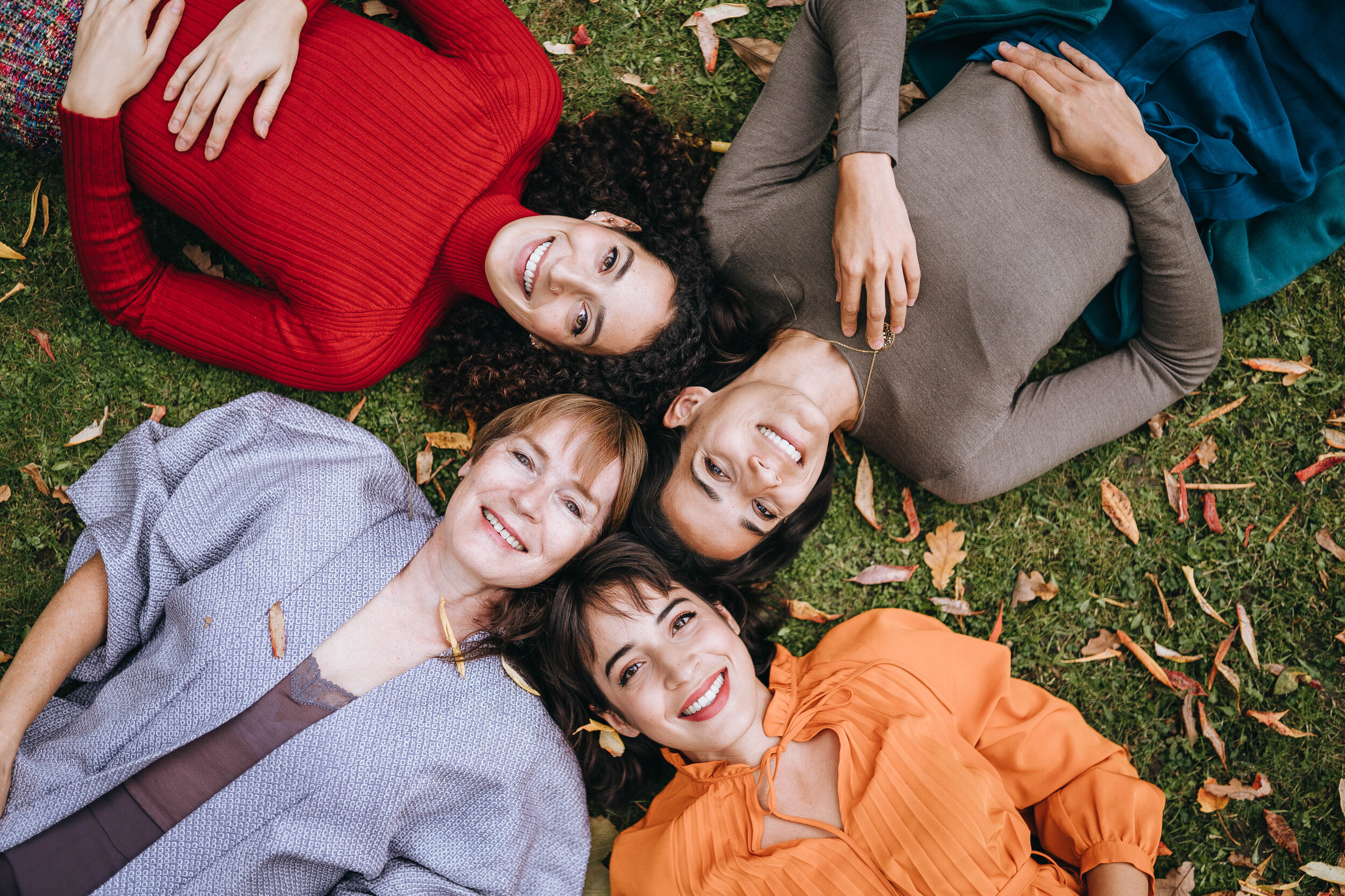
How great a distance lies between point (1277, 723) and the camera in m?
4.09

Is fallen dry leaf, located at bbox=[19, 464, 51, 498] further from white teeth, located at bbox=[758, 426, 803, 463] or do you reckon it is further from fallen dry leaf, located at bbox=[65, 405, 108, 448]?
white teeth, located at bbox=[758, 426, 803, 463]

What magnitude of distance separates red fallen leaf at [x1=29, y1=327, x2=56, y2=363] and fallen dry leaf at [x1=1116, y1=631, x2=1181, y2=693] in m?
5.96

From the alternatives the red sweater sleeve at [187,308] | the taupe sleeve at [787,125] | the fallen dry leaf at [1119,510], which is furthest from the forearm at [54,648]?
the fallen dry leaf at [1119,510]

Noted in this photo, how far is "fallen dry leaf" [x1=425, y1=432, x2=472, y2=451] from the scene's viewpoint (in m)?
4.18

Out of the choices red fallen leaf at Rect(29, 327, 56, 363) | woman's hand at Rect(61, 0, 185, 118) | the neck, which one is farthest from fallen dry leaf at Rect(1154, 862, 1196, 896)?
red fallen leaf at Rect(29, 327, 56, 363)

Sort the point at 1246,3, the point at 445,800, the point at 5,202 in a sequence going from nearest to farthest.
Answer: the point at 445,800
the point at 1246,3
the point at 5,202

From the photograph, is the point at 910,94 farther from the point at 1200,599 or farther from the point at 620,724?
the point at 620,724

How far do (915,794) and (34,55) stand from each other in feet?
16.7

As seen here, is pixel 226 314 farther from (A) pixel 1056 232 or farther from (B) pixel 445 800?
(A) pixel 1056 232

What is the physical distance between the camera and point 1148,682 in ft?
13.7

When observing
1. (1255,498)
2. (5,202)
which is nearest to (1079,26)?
(1255,498)

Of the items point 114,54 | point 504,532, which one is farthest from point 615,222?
point 114,54

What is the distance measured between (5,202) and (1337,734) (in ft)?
25.3

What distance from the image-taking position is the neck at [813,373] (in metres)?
3.61
